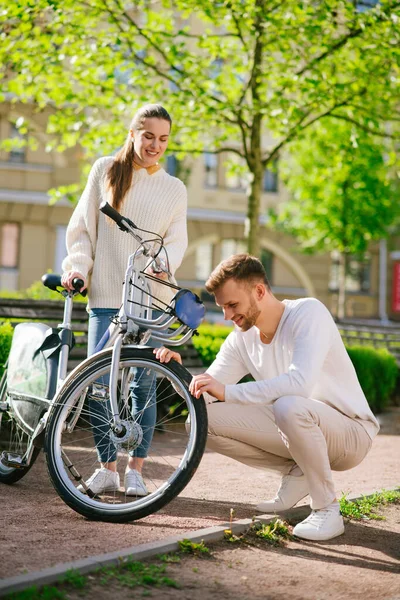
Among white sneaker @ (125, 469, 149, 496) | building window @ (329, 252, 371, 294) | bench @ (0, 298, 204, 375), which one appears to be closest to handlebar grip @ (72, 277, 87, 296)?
white sneaker @ (125, 469, 149, 496)

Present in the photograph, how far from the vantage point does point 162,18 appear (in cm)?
1273

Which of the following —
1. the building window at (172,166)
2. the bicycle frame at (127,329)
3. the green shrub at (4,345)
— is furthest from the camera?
the building window at (172,166)

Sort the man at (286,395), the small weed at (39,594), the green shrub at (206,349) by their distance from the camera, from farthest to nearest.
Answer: the green shrub at (206,349) < the man at (286,395) < the small weed at (39,594)

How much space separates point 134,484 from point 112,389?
68 centimetres

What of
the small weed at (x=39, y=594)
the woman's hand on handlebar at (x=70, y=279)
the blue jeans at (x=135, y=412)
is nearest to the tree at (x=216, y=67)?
the woman's hand on handlebar at (x=70, y=279)

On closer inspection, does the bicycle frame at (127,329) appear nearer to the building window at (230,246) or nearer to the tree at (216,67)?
the tree at (216,67)

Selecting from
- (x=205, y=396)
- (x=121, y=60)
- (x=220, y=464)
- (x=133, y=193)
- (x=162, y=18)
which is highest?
(x=162, y=18)

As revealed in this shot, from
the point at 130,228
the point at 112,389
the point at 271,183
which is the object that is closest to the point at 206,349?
the point at 130,228

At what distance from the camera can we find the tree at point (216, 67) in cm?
1075

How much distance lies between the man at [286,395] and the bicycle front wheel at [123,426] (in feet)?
0.42

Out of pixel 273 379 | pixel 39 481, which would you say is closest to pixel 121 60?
pixel 39 481

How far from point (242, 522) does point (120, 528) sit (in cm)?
56

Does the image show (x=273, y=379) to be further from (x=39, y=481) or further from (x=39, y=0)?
(x=39, y=0)

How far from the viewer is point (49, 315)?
8.45 metres
